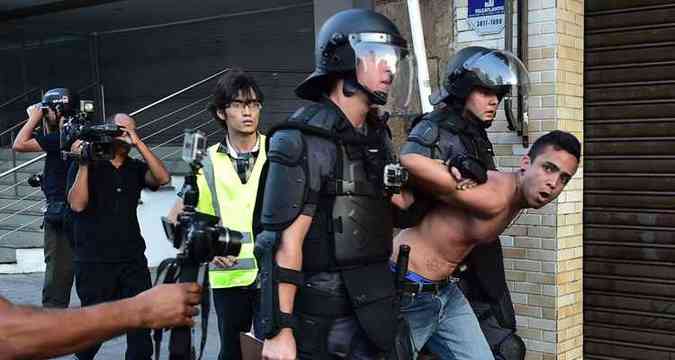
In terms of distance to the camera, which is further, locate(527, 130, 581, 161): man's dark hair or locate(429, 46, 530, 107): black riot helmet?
locate(429, 46, 530, 107): black riot helmet

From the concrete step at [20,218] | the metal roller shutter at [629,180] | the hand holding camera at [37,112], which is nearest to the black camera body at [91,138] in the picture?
the hand holding camera at [37,112]

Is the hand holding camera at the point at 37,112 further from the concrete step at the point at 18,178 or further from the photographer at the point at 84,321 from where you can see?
the concrete step at the point at 18,178

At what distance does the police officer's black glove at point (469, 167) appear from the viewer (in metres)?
3.26

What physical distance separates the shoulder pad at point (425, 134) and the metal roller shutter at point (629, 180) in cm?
184

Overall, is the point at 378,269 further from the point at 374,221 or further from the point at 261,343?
the point at 261,343

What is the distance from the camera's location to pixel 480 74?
3779 mm

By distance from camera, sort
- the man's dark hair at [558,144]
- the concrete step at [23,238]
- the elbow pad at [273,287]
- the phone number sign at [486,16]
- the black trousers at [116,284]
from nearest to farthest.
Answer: the elbow pad at [273,287]
the man's dark hair at [558,144]
the black trousers at [116,284]
the phone number sign at [486,16]
the concrete step at [23,238]

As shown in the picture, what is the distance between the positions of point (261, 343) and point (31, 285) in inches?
260

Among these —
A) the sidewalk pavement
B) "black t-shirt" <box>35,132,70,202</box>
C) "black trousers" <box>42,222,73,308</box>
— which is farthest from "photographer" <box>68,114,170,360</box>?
"black trousers" <box>42,222,73,308</box>

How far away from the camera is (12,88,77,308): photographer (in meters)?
5.88

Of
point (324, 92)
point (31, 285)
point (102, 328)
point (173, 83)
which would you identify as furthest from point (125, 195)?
point (173, 83)

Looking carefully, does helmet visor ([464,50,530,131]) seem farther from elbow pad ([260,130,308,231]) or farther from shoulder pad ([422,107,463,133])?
elbow pad ([260,130,308,231])

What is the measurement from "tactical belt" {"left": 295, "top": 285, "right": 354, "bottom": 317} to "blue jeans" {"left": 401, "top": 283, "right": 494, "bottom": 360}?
612 millimetres

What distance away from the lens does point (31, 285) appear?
8.68 m
